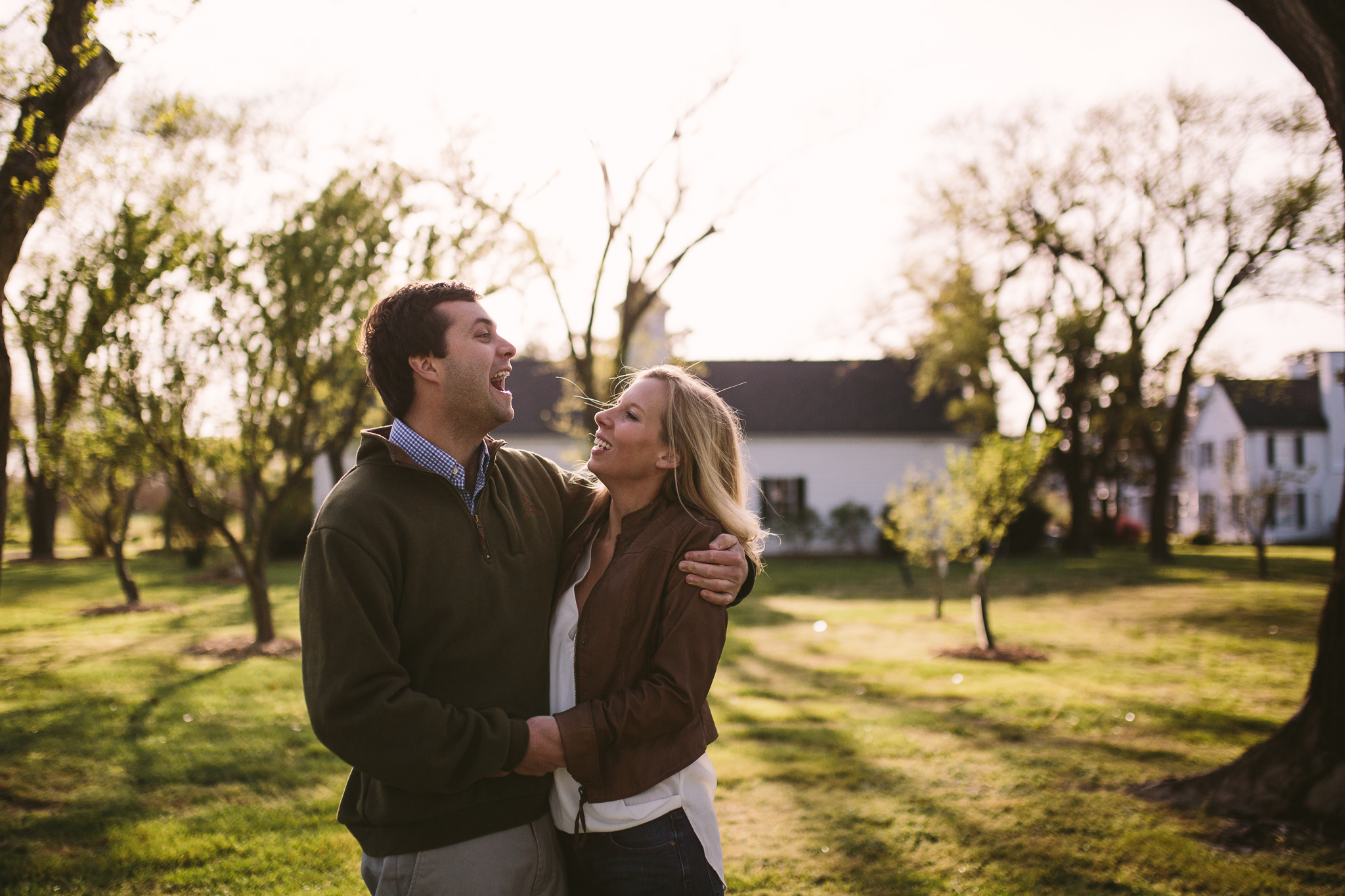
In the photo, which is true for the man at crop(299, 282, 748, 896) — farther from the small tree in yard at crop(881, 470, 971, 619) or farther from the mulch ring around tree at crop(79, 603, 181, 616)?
the mulch ring around tree at crop(79, 603, 181, 616)

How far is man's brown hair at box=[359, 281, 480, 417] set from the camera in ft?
7.98

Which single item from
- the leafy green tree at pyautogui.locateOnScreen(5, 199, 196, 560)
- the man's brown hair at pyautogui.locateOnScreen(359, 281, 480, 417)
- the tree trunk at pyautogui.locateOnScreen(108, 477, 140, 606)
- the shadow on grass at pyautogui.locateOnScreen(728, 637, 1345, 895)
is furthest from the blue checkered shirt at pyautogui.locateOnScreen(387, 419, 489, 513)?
the tree trunk at pyautogui.locateOnScreen(108, 477, 140, 606)

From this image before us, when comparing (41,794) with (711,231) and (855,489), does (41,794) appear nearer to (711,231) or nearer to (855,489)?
(711,231)

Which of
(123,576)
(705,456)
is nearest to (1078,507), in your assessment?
(123,576)

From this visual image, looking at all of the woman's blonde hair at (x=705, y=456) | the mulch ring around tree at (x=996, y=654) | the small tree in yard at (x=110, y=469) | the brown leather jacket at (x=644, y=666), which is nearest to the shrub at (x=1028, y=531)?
the mulch ring around tree at (x=996, y=654)

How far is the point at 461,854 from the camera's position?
218 centimetres

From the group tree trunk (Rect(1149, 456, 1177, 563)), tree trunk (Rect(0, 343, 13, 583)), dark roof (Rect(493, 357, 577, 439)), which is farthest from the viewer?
dark roof (Rect(493, 357, 577, 439))

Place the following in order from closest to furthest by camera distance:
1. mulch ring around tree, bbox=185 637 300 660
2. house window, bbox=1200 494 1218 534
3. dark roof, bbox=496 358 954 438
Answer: mulch ring around tree, bbox=185 637 300 660 < dark roof, bbox=496 358 954 438 < house window, bbox=1200 494 1218 534

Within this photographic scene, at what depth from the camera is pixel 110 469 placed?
13.3 m

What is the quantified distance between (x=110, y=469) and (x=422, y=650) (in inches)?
540

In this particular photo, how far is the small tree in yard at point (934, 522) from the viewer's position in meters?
12.6

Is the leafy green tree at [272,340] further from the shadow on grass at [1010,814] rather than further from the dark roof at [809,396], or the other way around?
the dark roof at [809,396]

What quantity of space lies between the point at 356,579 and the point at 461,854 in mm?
756

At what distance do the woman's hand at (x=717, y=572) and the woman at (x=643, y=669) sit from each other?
1.3 inches
